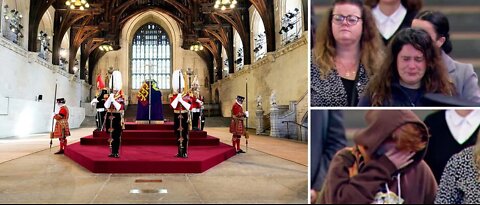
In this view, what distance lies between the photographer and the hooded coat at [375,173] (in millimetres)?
3113

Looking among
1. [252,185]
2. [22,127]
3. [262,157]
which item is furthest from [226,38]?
[252,185]

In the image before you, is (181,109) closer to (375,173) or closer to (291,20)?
(375,173)

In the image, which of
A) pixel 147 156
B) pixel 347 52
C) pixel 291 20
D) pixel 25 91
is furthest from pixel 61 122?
pixel 25 91

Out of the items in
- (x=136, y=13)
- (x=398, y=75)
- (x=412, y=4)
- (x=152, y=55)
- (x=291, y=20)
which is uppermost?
(x=136, y=13)

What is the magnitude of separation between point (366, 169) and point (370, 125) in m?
0.38

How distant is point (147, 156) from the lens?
7.13m

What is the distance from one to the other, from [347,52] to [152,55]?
36.2 m

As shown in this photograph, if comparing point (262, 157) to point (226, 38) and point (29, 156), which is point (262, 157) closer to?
point (29, 156)

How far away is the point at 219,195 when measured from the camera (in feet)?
14.9

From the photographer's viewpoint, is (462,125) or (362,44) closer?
(362,44)

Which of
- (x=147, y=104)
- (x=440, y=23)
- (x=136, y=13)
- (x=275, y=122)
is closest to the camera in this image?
(x=440, y=23)

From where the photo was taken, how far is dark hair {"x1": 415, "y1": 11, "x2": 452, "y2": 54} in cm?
333

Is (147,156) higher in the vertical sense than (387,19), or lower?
lower

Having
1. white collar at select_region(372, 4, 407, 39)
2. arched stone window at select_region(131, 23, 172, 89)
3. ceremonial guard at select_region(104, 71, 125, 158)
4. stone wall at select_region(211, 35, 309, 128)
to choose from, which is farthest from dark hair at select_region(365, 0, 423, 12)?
arched stone window at select_region(131, 23, 172, 89)
